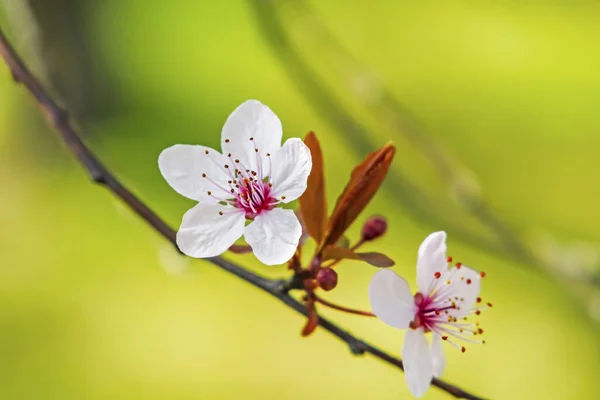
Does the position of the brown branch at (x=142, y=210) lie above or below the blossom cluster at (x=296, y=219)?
below

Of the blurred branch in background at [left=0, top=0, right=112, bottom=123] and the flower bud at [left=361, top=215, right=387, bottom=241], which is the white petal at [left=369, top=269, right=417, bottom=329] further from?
the blurred branch in background at [left=0, top=0, right=112, bottom=123]

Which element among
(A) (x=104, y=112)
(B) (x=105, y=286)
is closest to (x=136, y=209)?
(B) (x=105, y=286)

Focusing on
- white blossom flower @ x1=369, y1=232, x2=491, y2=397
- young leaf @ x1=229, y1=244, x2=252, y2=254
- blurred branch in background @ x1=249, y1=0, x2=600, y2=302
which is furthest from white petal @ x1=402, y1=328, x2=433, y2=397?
blurred branch in background @ x1=249, y1=0, x2=600, y2=302

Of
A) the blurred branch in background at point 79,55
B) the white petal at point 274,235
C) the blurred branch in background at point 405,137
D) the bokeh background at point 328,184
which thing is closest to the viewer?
the white petal at point 274,235

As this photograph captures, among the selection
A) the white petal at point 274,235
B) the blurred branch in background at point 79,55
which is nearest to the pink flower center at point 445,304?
the white petal at point 274,235

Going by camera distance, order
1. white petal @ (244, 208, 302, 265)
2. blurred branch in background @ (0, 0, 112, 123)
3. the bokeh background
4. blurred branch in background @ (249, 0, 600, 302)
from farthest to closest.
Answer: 1. blurred branch in background @ (0, 0, 112, 123)
2. the bokeh background
3. blurred branch in background @ (249, 0, 600, 302)
4. white petal @ (244, 208, 302, 265)

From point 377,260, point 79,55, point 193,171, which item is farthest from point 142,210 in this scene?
point 79,55

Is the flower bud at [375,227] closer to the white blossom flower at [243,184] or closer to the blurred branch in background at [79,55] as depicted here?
the white blossom flower at [243,184]

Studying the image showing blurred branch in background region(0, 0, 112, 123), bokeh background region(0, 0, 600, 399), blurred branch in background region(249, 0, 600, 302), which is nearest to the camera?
blurred branch in background region(249, 0, 600, 302)
